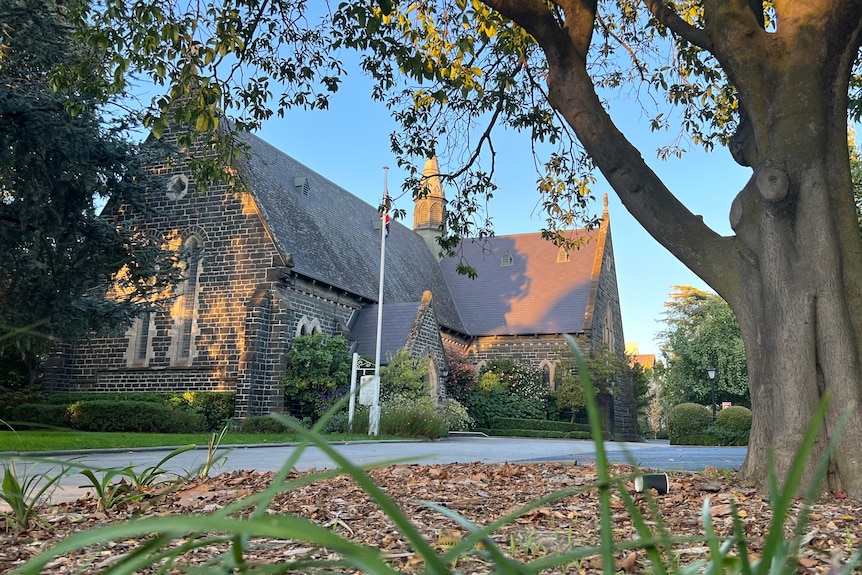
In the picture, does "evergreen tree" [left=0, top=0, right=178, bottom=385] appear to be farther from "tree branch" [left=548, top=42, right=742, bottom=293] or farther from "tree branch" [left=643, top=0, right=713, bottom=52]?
"tree branch" [left=643, top=0, right=713, bottom=52]

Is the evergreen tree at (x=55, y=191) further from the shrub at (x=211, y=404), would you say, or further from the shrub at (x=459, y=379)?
the shrub at (x=459, y=379)

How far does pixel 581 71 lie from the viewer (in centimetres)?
573

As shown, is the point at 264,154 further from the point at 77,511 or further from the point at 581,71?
the point at 77,511

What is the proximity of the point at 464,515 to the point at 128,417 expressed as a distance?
15819mm

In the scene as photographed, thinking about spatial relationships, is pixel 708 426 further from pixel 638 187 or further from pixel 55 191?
pixel 55 191

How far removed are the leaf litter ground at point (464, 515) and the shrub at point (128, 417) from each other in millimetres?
13128

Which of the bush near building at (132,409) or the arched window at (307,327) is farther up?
the arched window at (307,327)

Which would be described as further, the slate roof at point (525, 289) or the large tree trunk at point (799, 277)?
the slate roof at point (525, 289)

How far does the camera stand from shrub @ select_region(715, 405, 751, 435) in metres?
19.2

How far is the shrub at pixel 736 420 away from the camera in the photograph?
19.2 meters

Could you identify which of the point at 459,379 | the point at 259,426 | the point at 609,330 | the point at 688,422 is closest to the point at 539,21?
the point at 259,426

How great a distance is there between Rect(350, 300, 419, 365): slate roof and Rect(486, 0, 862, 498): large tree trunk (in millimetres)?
17780

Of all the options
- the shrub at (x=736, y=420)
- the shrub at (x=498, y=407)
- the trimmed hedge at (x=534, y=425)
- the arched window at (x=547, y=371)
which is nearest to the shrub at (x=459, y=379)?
the shrub at (x=498, y=407)

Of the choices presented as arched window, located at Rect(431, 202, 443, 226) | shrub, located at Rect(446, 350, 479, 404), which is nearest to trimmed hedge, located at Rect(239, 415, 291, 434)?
shrub, located at Rect(446, 350, 479, 404)
